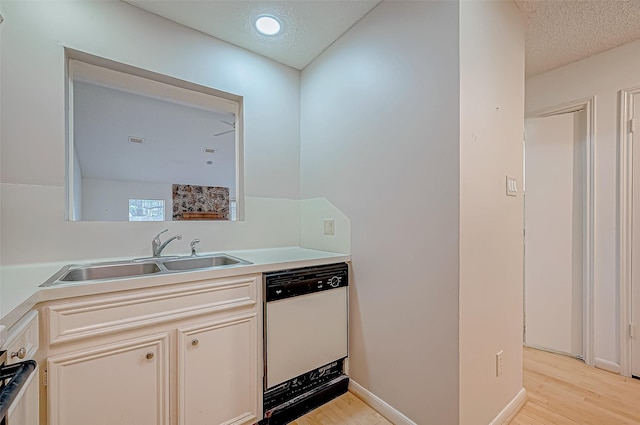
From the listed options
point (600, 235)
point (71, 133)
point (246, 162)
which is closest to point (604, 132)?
point (600, 235)

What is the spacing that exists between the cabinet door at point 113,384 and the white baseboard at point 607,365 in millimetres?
2885

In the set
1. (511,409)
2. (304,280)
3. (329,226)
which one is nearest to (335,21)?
(329,226)

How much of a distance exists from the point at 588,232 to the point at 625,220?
0.22 metres

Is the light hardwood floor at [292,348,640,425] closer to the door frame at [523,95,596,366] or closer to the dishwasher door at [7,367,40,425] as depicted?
the door frame at [523,95,596,366]

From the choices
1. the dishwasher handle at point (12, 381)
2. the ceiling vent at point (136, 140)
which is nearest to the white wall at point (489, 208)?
Result: the dishwasher handle at point (12, 381)

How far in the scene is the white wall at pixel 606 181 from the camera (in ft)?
6.59

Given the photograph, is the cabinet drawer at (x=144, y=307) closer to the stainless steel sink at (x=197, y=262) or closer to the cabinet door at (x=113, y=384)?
the cabinet door at (x=113, y=384)

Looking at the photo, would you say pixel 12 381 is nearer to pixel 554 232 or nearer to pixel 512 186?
pixel 512 186

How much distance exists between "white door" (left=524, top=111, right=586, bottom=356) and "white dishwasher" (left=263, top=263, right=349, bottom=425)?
1794mm

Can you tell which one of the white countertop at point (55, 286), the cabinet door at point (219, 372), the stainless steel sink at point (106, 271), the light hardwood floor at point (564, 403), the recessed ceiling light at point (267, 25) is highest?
the recessed ceiling light at point (267, 25)

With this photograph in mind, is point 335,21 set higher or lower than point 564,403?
higher

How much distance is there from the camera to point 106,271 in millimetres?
1514

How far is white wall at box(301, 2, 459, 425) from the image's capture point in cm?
130

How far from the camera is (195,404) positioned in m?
1.28
